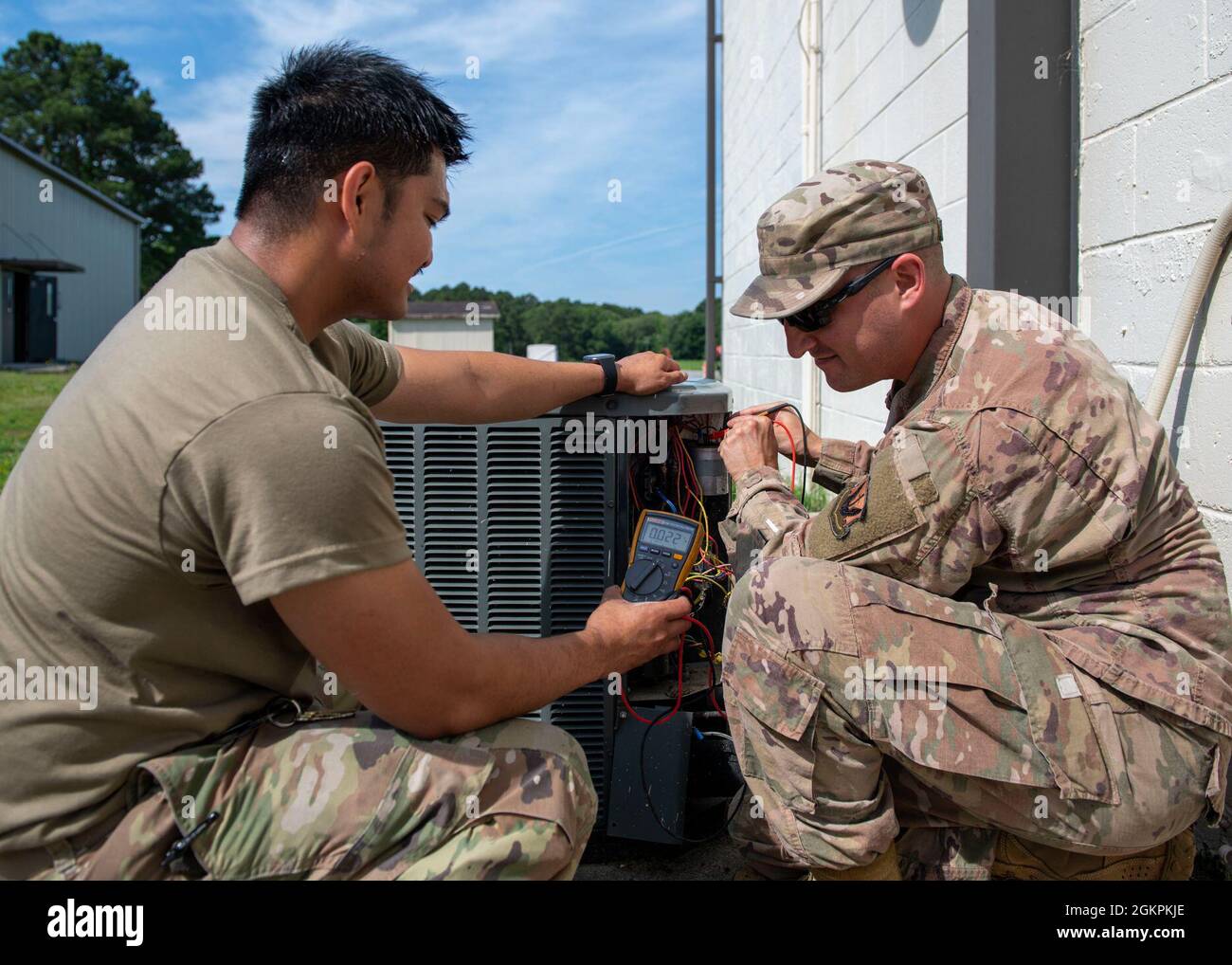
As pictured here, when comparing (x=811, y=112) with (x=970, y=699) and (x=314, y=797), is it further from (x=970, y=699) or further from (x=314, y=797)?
(x=314, y=797)

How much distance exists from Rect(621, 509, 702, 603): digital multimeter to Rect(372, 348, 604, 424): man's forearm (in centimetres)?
40

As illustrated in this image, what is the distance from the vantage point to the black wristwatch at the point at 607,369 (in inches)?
98.6

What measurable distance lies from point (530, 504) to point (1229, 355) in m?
1.73

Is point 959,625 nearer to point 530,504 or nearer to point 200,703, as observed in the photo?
point 530,504

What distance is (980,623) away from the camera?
189 cm

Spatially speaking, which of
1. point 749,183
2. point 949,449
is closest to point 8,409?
point 749,183

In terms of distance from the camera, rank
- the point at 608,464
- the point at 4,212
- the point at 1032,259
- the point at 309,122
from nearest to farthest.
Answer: the point at 309,122, the point at 608,464, the point at 1032,259, the point at 4,212

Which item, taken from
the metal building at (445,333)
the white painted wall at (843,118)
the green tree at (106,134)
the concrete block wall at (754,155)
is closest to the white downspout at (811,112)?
the white painted wall at (843,118)

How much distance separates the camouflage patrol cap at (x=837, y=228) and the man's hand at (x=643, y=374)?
1.41ft

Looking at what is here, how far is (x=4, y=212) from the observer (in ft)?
85.0

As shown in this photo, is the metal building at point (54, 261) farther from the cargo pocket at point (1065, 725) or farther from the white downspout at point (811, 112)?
the cargo pocket at point (1065, 725)

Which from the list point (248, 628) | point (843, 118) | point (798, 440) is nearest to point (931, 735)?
point (798, 440)

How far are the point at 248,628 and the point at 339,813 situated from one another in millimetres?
360

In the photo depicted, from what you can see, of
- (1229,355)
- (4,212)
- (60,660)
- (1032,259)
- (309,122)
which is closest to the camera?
(60,660)
